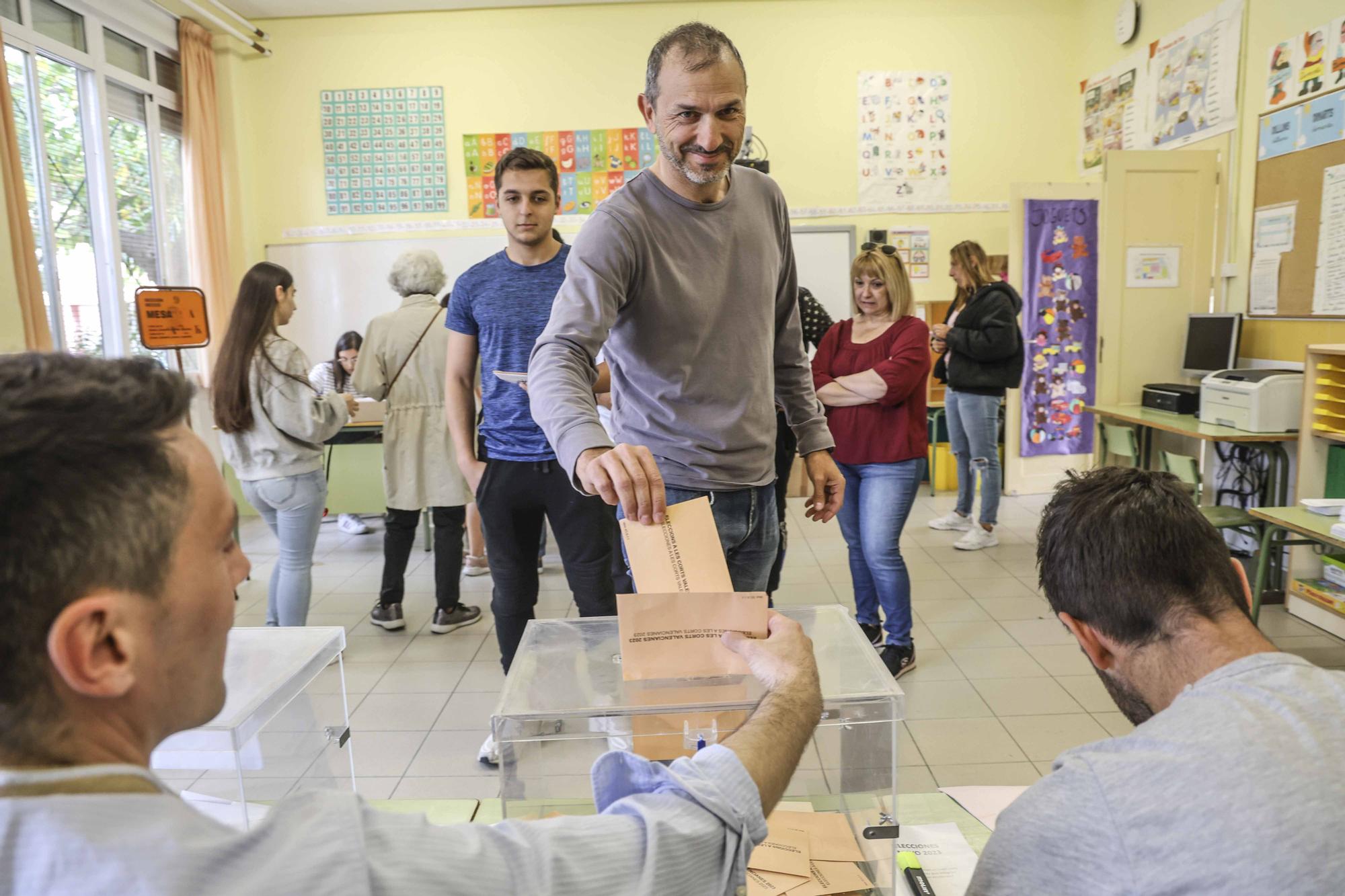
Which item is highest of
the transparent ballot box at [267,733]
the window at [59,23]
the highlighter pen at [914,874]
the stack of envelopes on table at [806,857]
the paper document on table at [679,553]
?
the window at [59,23]

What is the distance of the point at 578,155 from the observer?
634 cm

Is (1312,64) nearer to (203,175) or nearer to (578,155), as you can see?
(578,155)

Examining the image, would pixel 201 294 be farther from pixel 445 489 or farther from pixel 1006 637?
pixel 1006 637

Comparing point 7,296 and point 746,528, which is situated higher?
point 7,296

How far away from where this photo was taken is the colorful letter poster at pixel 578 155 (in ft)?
20.8

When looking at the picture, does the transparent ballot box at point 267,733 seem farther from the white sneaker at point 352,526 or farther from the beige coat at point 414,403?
the white sneaker at point 352,526

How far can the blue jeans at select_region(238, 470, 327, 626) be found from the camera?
9.90 ft

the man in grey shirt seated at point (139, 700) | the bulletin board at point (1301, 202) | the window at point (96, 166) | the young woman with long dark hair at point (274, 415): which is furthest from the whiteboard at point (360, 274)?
the man in grey shirt seated at point (139, 700)

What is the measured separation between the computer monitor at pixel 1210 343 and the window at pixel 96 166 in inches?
228

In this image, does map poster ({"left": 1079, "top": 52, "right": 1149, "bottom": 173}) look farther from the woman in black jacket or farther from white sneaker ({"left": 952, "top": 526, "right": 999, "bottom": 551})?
white sneaker ({"left": 952, "top": 526, "right": 999, "bottom": 551})

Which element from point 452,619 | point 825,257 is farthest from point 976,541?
point 452,619

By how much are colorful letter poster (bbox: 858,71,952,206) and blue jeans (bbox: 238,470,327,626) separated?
460 centimetres

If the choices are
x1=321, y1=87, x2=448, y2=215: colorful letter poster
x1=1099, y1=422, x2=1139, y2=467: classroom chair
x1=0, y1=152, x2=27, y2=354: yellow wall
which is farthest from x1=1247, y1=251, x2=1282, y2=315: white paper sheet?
x1=0, y1=152, x2=27, y2=354: yellow wall

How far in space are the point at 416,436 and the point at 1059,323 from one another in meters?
4.09
